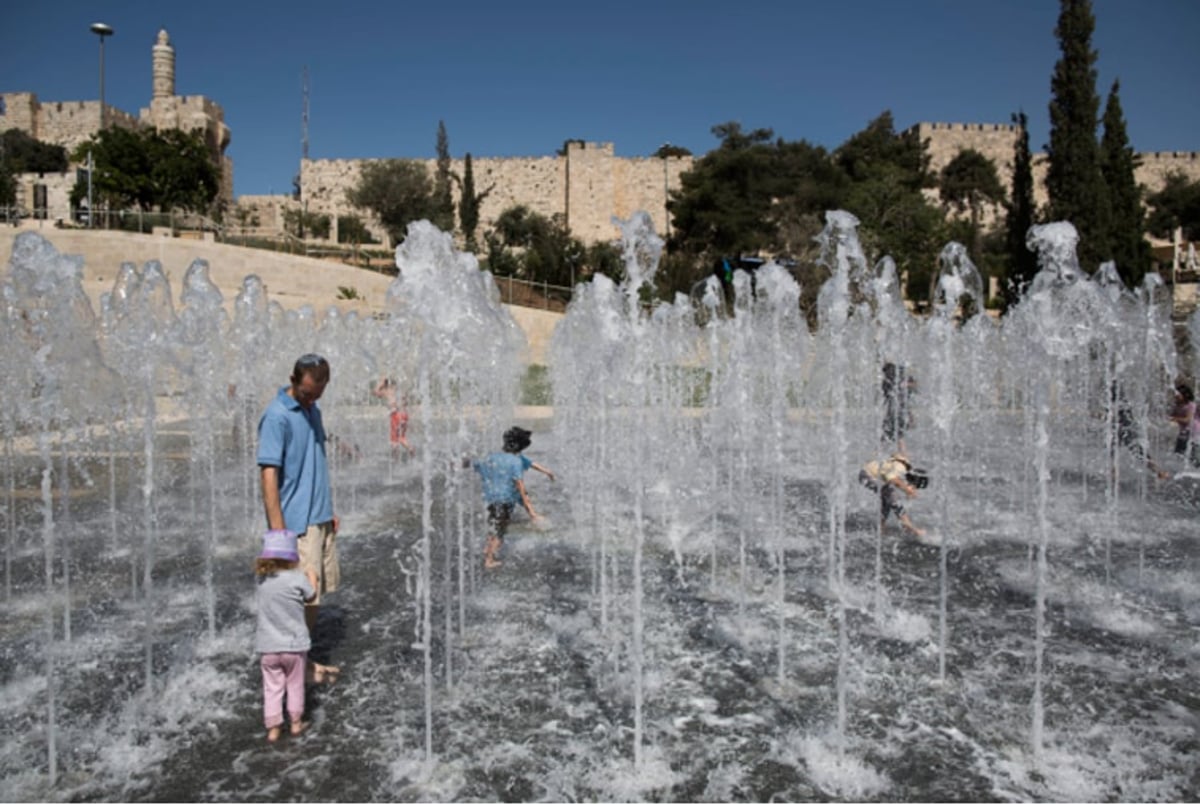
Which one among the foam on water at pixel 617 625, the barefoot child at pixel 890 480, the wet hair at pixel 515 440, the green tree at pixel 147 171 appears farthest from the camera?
the green tree at pixel 147 171

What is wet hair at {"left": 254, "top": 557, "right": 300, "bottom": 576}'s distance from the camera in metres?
2.84

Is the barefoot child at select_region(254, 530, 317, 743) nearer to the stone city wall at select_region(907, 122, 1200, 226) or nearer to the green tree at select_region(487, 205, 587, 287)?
the green tree at select_region(487, 205, 587, 287)

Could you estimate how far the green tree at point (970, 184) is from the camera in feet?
145

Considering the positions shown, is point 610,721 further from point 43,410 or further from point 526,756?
point 43,410

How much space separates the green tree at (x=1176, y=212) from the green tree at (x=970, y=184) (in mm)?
7037

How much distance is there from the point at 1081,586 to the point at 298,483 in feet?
13.9

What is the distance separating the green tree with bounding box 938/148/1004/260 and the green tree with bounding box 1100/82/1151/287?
21.6 metres

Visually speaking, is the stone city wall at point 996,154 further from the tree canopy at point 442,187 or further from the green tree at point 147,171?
the green tree at point 147,171

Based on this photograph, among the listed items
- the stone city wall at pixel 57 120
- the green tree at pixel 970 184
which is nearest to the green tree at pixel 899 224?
the green tree at pixel 970 184

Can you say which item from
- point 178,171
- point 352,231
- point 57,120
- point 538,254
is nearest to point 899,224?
point 538,254

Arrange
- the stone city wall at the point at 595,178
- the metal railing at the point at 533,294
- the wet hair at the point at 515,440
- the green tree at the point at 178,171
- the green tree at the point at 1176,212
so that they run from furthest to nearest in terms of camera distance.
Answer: the stone city wall at the point at 595,178 → the green tree at the point at 1176,212 → the green tree at the point at 178,171 → the metal railing at the point at 533,294 → the wet hair at the point at 515,440

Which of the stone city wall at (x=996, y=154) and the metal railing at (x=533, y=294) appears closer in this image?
the metal railing at (x=533, y=294)

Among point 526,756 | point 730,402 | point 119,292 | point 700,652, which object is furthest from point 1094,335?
point 119,292

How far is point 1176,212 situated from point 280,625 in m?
48.4
